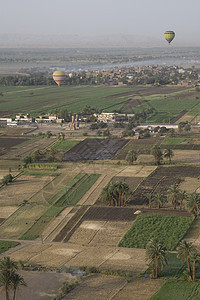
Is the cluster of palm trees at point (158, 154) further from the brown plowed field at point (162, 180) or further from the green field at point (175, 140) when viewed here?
the green field at point (175, 140)

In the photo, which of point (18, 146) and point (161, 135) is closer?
point (18, 146)

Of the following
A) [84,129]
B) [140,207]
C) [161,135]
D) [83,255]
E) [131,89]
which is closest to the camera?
[83,255]

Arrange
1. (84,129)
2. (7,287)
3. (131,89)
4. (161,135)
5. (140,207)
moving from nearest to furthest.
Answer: (7,287), (140,207), (161,135), (84,129), (131,89)

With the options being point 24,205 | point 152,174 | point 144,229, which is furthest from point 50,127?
point 144,229

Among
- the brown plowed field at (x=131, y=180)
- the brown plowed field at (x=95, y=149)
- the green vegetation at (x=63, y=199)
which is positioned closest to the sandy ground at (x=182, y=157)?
the brown plowed field at (x=95, y=149)

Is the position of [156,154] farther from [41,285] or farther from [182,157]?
[41,285]

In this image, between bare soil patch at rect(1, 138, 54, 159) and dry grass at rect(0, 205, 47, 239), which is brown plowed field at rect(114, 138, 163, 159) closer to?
bare soil patch at rect(1, 138, 54, 159)

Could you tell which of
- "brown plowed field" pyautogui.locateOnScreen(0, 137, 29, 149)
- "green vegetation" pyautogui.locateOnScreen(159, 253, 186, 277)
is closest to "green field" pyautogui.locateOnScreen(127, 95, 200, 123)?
"brown plowed field" pyautogui.locateOnScreen(0, 137, 29, 149)

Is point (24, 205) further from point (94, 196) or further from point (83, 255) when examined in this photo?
point (83, 255)
